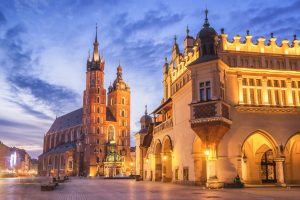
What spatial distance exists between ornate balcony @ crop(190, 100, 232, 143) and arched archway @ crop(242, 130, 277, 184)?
541 cm

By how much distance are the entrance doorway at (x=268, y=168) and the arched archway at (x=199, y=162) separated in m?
7.70

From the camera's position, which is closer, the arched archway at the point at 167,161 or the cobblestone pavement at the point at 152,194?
the cobblestone pavement at the point at 152,194

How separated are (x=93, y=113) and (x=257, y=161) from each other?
3691 inches

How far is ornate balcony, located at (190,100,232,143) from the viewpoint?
32.6 metres

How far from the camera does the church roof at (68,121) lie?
145500 mm

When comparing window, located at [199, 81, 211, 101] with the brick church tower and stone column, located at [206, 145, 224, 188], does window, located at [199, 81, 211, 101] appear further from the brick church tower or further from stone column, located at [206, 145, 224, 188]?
the brick church tower

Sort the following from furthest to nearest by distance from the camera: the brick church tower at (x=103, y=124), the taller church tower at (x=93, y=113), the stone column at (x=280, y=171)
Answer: the taller church tower at (x=93, y=113), the brick church tower at (x=103, y=124), the stone column at (x=280, y=171)

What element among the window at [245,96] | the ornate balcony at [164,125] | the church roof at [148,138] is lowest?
the church roof at [148,138]

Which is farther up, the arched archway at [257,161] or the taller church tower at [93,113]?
the taller church tower at [93,113]

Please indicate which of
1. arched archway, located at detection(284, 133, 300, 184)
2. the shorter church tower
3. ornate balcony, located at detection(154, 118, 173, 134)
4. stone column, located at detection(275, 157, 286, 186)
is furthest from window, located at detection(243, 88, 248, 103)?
the shorter church tower

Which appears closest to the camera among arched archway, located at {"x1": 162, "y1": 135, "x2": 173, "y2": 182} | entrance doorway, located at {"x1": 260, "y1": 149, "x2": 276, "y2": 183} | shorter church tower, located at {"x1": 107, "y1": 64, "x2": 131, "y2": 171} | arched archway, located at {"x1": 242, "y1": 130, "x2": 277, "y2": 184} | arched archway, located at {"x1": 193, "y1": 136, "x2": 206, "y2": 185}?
arched archway, located at {"x1": 193, "y1": 136, "x2": 206, "y2": 185}

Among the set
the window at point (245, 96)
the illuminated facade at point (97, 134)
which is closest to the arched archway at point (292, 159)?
the window at point (245, 96)

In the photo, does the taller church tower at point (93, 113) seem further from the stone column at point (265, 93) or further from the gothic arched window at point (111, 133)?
the stone column at point (265, 93)

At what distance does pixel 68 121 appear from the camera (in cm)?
15312
